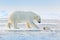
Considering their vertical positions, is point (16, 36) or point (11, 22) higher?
point (11, 22)

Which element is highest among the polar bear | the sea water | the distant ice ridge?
the polar bear

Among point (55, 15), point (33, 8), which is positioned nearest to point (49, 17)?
point (55, 15)

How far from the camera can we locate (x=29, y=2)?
47.2 inches

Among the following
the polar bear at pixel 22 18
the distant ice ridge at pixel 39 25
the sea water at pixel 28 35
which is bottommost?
the sea water at pixel 28 35

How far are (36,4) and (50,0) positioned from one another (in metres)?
0.13

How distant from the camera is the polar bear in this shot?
1.18 metres

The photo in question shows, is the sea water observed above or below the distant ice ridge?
below

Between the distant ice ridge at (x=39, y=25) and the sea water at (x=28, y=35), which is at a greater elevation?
the distant ice ridge at (x=39, y=25)

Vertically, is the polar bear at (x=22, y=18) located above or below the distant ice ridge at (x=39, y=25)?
above

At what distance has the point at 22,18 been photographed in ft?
3.88

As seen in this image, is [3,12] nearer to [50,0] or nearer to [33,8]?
[33,8]

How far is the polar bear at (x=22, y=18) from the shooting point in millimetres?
1176

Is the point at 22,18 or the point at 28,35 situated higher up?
the point at 22,18

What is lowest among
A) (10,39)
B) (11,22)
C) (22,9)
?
(10,39)
